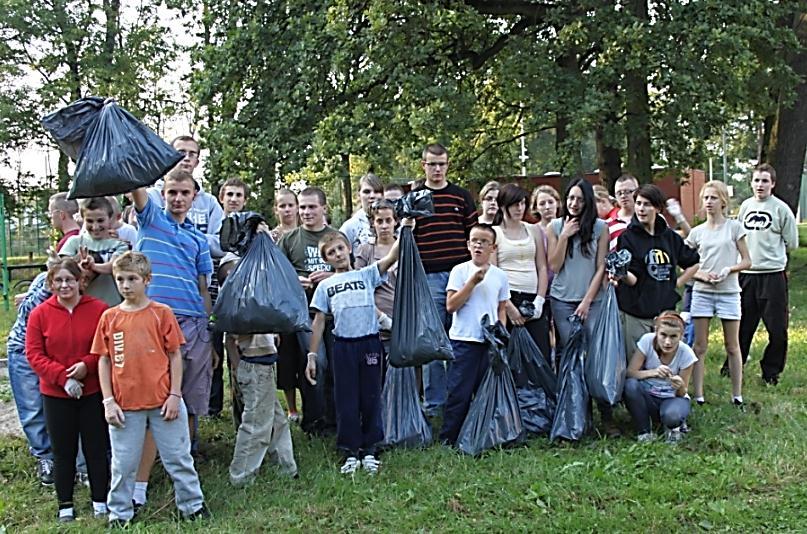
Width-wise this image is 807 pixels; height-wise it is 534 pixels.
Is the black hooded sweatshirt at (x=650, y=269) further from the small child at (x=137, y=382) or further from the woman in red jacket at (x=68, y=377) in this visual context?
the woman in red jacket at (x=68, y=377)

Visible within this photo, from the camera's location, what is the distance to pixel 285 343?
5.50 metres

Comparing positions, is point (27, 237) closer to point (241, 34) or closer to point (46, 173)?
point (46, 173)

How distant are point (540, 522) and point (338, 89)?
25.1 feet

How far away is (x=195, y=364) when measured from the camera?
14.9ft

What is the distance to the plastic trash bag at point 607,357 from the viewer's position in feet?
16.6

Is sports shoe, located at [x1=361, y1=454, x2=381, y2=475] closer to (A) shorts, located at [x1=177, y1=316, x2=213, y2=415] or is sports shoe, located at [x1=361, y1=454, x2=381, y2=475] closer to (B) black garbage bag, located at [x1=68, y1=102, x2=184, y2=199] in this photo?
(A) shorts, located at [x1=177, y1=316, x2=213, y2=415]

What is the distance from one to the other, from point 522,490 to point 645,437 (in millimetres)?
1187

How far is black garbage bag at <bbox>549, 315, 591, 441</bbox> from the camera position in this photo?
507 cm

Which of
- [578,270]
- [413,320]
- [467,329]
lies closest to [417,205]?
[413,320]

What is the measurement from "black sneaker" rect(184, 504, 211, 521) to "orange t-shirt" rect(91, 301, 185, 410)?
58cm

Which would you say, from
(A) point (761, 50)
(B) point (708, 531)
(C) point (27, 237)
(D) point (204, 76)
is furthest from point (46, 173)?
(B) point (708, 531)

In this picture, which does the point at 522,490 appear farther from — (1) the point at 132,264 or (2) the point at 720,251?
(2) the point at 720,251

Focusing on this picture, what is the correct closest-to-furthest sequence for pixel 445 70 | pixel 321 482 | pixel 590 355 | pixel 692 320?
pixel 321 482 → pixel 590 355 → pixel 692 320 → pixel 445 70

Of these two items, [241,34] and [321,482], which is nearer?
[321,482]
